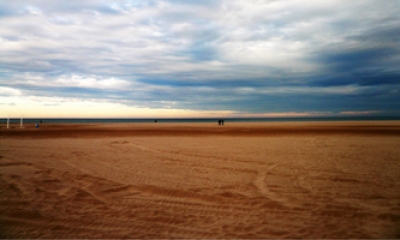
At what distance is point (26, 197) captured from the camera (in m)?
8.38

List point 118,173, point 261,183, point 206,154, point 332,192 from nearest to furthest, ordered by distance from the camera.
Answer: point 332,192, point 261,183, point 118,173, point 206,154

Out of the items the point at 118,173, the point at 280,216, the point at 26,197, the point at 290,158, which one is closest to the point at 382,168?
the point at 290,158

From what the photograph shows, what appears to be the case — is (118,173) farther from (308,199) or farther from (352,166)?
(352,166)

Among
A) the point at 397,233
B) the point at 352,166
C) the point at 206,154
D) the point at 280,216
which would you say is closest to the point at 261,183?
the point at 280,216

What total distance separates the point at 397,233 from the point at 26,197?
32.1 ft

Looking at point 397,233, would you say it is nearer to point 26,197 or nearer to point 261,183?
point 261,183

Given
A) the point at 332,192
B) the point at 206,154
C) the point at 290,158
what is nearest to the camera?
the point at 332,192

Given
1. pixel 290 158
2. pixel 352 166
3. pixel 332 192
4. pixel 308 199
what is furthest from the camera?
pixel 290 158

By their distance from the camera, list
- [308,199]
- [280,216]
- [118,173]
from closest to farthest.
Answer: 1. [280,216]
2. [308,199]
3. [118,173]

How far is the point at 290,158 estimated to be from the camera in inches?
580

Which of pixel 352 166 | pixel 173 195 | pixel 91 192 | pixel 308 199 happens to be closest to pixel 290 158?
pixel 352 166

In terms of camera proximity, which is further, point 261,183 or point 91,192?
point 261,183

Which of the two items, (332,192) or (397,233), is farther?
(332,192)

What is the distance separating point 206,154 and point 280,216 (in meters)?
9.71
